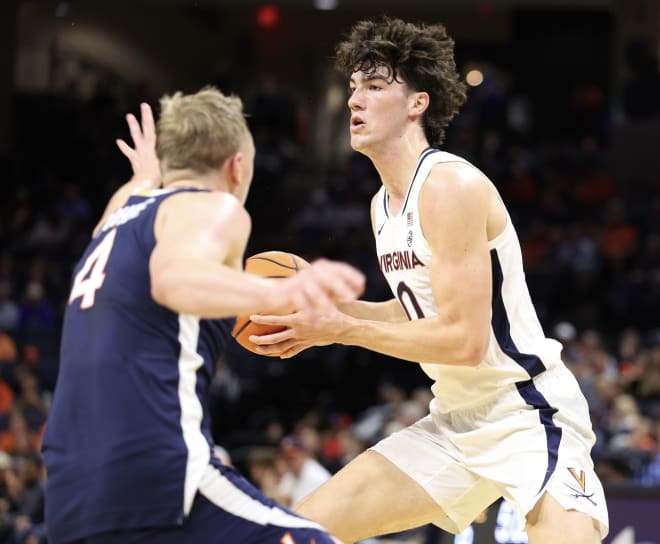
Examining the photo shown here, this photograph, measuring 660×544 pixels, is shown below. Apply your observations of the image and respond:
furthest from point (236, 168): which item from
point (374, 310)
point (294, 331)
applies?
point (374, 310)

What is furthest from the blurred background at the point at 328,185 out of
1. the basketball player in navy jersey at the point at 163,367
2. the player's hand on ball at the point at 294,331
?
the basketball player in navy jersey at the point at 163,367

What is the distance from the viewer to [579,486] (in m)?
3.95

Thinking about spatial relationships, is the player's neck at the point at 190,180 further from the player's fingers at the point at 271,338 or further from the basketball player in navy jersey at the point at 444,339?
the player's fingers at the point at 271,338

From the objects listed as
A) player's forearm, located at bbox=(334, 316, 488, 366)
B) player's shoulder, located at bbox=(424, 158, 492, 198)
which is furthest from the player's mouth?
player's forearm, located at bbox=(334, 316, 488, 366)

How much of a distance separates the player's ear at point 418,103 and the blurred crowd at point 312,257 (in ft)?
16.2

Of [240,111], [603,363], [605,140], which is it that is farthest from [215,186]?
[605,140]

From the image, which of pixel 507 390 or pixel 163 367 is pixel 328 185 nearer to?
pixel 507 390

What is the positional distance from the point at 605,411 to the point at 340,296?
8.68 m

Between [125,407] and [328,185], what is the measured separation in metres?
16.7

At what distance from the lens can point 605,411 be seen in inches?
430

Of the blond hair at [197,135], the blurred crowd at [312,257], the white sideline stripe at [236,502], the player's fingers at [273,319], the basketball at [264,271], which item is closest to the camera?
the white sideline stripe at [236,502]

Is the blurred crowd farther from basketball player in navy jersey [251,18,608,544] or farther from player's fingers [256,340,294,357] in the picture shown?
player's fingers [256,340,294,357]

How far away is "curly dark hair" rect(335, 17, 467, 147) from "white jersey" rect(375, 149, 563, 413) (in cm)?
28

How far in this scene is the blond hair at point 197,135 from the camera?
121 inches
